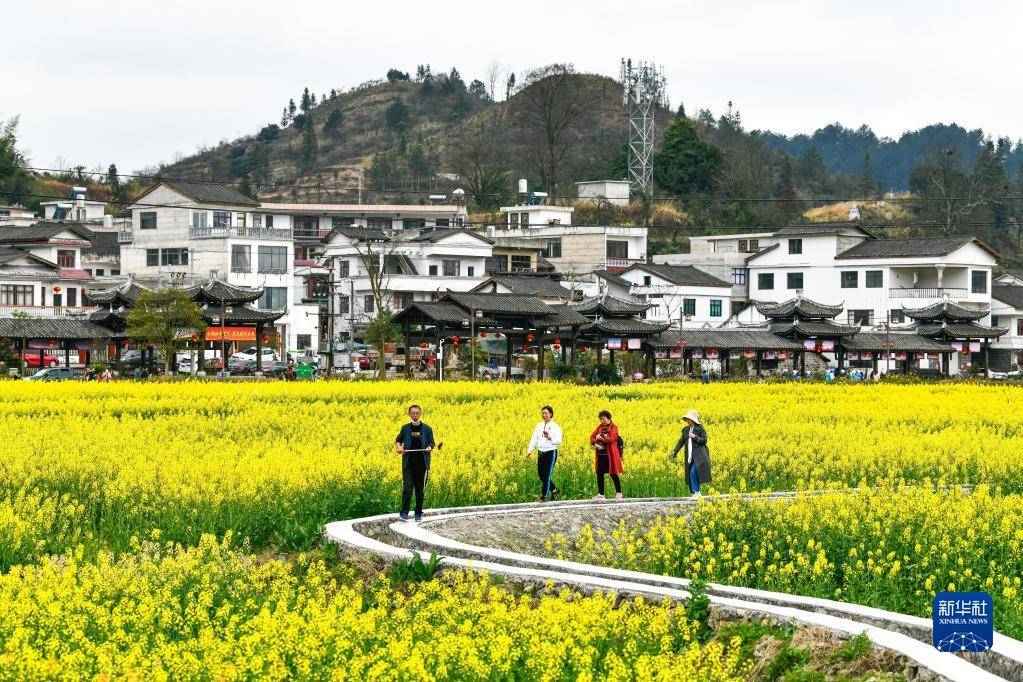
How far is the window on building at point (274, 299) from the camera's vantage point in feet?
257

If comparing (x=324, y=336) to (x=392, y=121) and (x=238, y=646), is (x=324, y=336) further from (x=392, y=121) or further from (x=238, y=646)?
(x=392, y=121)

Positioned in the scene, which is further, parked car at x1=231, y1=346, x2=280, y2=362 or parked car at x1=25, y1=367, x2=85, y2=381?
parked car at x1=231, y1=346, x2=280, y2=362

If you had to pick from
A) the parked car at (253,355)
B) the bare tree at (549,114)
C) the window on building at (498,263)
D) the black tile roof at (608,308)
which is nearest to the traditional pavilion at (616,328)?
the black tile roof at (608,308)

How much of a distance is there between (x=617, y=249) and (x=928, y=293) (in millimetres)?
21261

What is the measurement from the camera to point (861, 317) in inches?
3243

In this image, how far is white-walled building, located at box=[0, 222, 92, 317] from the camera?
68.2m

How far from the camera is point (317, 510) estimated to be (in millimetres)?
21703

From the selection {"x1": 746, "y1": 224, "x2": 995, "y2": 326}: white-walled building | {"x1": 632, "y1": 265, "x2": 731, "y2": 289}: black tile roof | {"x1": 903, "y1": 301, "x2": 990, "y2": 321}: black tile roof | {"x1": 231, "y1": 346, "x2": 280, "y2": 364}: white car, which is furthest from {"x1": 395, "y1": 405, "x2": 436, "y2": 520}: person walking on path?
{"x1": 746, "y1": 224, "x2": 995, "y2": 326}: white-walled building

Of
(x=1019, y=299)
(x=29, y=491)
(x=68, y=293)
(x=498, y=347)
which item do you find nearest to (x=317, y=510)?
(x=29, y=491)

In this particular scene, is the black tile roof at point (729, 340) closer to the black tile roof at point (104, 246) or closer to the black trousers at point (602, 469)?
the black tile roof at point (104, 246)

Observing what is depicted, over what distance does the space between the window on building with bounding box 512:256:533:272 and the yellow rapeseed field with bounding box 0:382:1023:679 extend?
51.0 metres

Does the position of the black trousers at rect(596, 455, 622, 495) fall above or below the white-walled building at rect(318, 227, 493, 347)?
below

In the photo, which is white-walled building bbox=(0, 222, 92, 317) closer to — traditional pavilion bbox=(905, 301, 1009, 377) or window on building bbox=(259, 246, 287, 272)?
window on building bbox=(259, 246, 287, 272)

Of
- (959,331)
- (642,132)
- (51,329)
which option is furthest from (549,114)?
(51,329)
